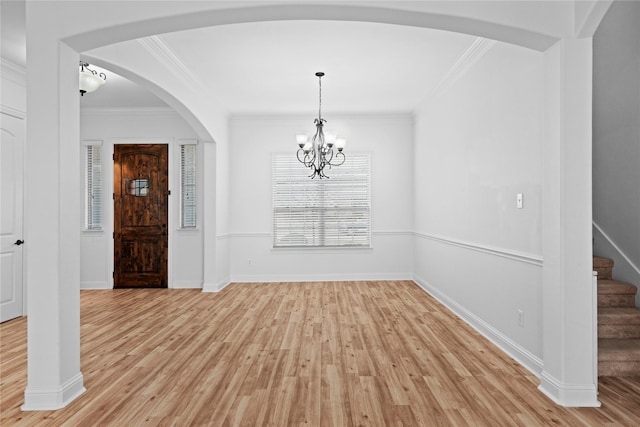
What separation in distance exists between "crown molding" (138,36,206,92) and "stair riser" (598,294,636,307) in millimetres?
4783

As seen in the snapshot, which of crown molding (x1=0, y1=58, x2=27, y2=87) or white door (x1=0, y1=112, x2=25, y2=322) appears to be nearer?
crown molding (x1=0, y1=58, x2=27, y2=87)

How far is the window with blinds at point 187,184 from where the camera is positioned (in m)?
6.87

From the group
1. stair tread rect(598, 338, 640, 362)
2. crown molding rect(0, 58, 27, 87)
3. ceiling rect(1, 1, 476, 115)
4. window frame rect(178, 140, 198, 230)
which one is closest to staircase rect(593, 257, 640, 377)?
stair tread rect(598, 338, 640, 362)

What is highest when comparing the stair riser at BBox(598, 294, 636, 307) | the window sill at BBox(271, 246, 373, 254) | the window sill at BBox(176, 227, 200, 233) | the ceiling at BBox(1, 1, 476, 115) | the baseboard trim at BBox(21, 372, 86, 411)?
the ceiling at BBox(1, 1, 476, 115)

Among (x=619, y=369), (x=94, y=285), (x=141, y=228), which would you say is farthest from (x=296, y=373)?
(x=94, y=285)

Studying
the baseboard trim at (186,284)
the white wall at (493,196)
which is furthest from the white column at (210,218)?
the white wall at (493,196)

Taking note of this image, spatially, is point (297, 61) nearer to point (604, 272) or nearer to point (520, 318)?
point (520, 318)

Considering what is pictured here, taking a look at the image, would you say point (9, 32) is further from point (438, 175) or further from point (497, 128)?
point (438, 175)

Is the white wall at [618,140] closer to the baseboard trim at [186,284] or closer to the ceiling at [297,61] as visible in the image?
the ceiling at [297,61]

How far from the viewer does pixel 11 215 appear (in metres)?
4.89

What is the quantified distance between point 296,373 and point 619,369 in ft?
7.99

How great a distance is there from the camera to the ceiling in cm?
394

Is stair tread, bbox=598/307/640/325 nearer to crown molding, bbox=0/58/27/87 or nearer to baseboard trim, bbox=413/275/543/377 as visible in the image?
baseboard trim, bbox=413/275/543/377

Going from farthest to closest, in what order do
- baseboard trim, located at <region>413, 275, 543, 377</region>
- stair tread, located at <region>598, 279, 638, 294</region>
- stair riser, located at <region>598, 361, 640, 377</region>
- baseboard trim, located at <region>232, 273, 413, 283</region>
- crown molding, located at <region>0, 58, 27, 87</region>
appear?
baseboard trim, located at <region>232, 273, 413, 283</region> → crown molding, located at <region>0, 58, 27, 87</region> → stair tread, located at <region>598, 279, 638, 294</region> → baseboard trim, located at <region>413, 275, 543, 377</region> → stair riser, located at <region>598, 361, 640, 377</region>
